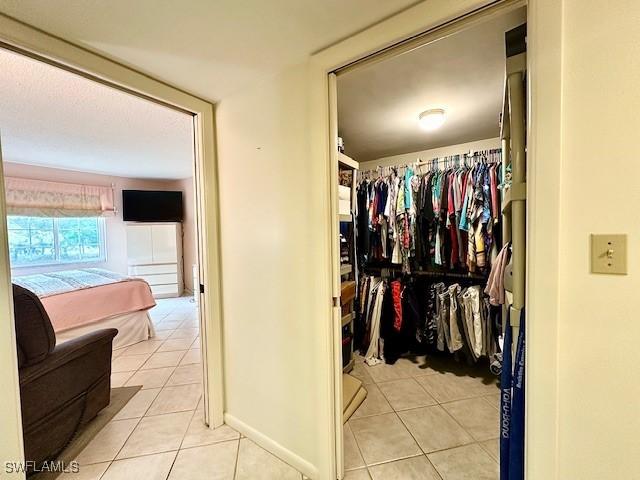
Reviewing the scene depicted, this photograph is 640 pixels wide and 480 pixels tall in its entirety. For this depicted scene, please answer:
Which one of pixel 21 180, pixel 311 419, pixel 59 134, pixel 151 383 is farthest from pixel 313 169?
pixel 21 180

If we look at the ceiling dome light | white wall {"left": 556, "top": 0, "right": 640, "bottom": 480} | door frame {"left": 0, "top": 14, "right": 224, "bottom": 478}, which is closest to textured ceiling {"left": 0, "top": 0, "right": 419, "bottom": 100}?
door frame {"left": 0, "top": 14, "right": 224, "bottom": 478}

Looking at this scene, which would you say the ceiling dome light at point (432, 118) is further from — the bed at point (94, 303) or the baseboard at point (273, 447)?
the bed at point (94, 303)

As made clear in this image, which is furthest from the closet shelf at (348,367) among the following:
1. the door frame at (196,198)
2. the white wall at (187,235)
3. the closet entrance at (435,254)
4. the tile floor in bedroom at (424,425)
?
the white wall at (187,235)

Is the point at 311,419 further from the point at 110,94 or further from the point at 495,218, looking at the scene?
the point at 110,94

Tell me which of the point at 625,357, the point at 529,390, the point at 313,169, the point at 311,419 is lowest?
the point at 311,419

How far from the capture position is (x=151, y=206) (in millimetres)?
5418

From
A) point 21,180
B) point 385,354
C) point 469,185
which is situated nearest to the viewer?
point 469,185

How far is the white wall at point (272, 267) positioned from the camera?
4.53 ft

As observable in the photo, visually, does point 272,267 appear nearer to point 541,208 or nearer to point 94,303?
point 541,208

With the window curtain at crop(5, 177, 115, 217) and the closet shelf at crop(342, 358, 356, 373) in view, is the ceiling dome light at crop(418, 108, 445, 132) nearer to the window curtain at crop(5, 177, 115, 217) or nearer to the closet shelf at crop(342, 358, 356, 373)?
the closet shelf at crop(342, 358, 356, 373)

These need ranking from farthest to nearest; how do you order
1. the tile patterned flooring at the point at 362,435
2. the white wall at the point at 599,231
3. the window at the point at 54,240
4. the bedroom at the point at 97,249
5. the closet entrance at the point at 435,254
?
1. the window at the point at 54,240
2. the bedroom at the point at 97,249
3. the tile patterned flooring at the point at 362,435
4. the closet entrance at the point at 435,254
5. the white wall at the point at 599,231

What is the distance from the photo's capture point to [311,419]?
1.42m

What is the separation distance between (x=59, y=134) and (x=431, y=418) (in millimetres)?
4359

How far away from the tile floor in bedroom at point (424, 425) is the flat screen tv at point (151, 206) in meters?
4.81
